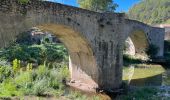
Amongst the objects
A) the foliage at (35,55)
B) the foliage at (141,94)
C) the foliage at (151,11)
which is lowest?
the foliage at (141,94)

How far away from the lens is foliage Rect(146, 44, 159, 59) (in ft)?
115

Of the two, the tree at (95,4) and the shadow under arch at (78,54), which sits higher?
the tree at (95,4)

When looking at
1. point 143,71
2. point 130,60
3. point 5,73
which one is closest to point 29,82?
point 5,73

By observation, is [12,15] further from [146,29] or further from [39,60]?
[146,29]

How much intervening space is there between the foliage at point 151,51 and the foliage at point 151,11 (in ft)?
203

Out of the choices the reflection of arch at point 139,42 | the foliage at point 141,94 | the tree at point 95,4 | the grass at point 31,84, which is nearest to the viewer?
the grass at point 31,84

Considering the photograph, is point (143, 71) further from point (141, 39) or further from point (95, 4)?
point (95, 4)

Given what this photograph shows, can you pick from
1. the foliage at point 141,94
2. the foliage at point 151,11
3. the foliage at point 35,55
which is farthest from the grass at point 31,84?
the foliage at point 151,11

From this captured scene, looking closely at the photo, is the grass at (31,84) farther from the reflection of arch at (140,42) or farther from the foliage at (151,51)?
the reflection of arch at (140,42)

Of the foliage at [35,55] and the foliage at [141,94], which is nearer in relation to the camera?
the foliage at [141,94]

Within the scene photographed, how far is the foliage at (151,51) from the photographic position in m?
35.2

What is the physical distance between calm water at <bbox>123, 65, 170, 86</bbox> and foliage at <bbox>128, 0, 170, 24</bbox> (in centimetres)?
6950

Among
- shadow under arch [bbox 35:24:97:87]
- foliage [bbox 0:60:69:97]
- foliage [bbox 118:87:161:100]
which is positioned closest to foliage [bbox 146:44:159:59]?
shadow under arch [bbox 35:24:97:87]

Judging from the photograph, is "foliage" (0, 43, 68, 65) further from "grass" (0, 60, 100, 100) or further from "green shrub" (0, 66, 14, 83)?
"green shrub" (0, 66, 14, 83)
